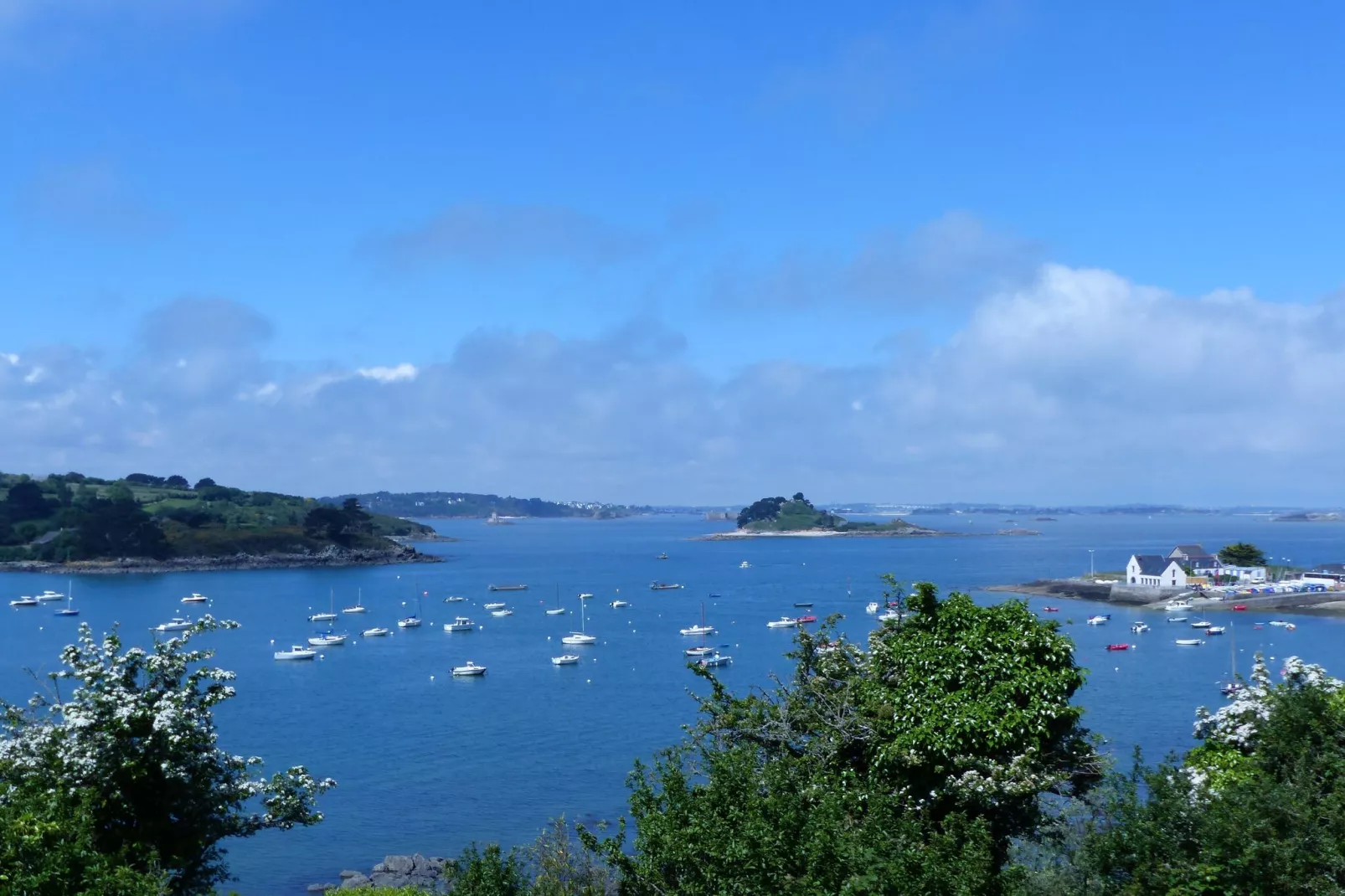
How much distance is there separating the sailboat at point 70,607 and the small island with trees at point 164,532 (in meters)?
20.4

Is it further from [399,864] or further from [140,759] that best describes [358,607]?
[140,759]

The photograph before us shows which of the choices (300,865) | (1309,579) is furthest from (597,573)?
(300,865)

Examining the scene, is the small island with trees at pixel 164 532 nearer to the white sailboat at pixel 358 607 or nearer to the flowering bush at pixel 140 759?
the white sailboat at pixel 358 607

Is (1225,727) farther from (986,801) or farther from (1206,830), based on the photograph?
(1206,830)

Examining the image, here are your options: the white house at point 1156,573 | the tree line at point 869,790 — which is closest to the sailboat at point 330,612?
the white house at point 1156,573

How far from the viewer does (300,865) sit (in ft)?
88.2

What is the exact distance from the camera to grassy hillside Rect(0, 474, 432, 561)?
124 metres

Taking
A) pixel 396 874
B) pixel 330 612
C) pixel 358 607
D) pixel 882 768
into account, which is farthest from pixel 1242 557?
pixel 882 768

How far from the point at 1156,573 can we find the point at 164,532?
10983 centimetres

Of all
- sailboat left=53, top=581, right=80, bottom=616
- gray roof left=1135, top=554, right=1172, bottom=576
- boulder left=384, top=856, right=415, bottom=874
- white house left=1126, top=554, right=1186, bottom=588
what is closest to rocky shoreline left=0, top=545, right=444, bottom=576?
sailboat left=53, top=581, right=80, bottom=616

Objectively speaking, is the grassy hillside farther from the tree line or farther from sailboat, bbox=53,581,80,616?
the tree line

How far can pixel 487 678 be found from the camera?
5628cm

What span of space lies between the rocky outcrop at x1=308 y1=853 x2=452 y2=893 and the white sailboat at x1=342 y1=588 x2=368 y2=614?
6280 centimetres

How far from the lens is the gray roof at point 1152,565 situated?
90.5m
